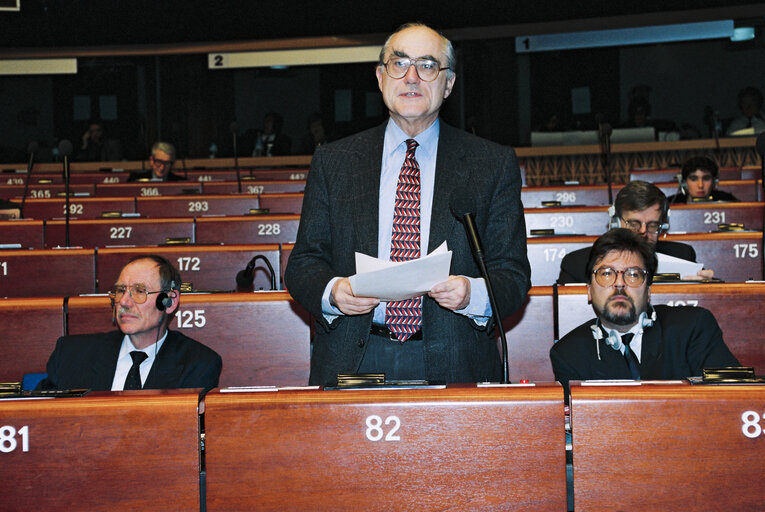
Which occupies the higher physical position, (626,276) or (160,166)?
(160,166)

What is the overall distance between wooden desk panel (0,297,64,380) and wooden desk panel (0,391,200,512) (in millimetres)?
1725

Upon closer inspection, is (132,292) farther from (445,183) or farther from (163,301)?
(445,183)

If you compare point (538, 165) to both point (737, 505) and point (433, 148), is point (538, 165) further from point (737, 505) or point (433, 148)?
point (737, 505)

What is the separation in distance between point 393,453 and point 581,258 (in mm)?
2544

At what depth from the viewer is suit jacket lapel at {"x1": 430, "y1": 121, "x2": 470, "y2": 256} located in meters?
1.97

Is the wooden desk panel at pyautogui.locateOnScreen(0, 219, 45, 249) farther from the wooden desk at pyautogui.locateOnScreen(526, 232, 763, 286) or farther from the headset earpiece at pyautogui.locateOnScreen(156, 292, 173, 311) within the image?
the wooden desk at pyautogui.locateOnScreen(526, 232, 763, 286)

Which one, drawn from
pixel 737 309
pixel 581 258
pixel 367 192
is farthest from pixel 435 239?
pixel 581 258

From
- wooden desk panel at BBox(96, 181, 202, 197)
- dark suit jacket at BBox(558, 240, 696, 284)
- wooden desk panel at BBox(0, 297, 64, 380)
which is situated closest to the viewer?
wooden desk panel at BBox(0, 297, 64, 380)

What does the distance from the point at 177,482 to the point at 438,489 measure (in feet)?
1.37

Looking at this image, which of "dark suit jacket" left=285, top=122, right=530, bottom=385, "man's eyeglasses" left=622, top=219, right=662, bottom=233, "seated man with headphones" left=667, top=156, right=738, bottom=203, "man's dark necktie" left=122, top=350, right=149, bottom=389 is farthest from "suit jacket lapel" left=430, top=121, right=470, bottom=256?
"seated man with headphones" left=667, top=156, right=738, bottom=203

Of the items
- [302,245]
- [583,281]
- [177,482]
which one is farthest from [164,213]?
[177,482]

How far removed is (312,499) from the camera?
56.1 inches

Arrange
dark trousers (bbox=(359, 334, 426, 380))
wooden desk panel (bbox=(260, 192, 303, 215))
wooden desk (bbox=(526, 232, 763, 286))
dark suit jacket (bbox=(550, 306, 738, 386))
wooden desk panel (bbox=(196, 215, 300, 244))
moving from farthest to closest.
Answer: wooden desk panel (bbox=(260, 192, 303, 215)) < wooden desk panel (bbox=(196, 215, 300, 244)) < wooden desk (bbox=(526, 232, 763, 286)) < dark suit jacket (bbox=(550, 306, 738, 386)) < dark trousers (bbox=(359, 334, 426, 380))

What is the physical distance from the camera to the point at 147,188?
25.9 ft
